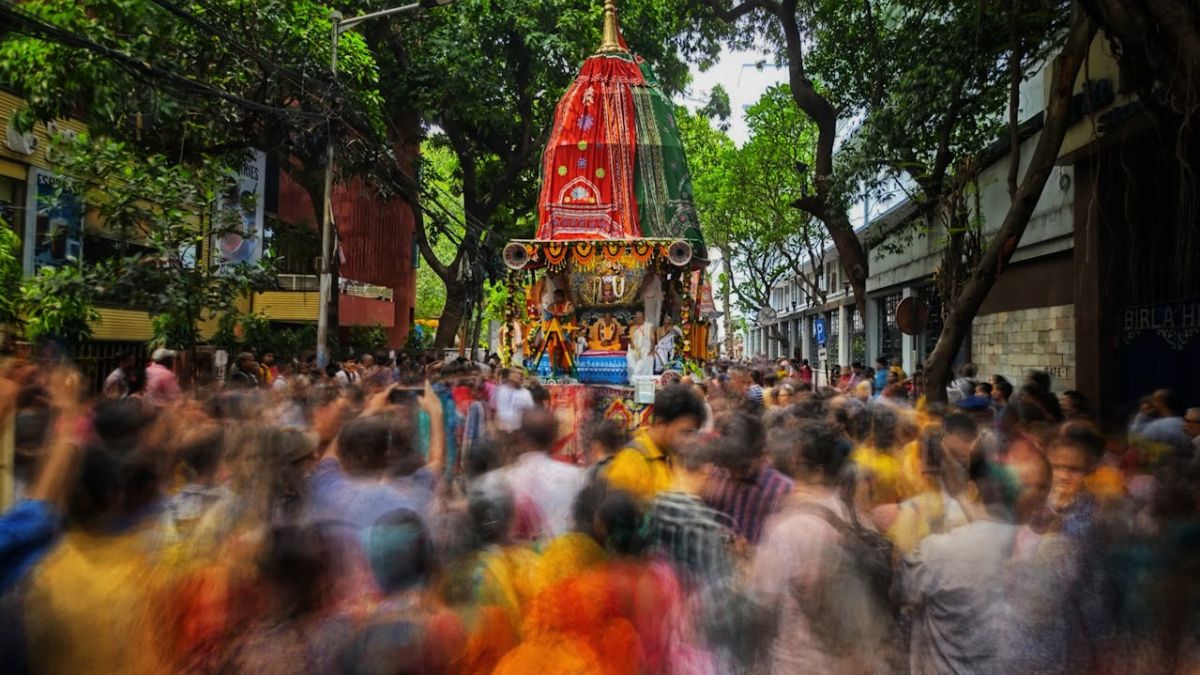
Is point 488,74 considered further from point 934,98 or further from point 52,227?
point 934,98

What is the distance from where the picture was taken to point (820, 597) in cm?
291

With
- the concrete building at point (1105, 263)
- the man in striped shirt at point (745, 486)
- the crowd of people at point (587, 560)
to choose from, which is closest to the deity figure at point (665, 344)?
the concrete building at point (1105, 263)

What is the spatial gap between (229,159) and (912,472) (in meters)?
14.3

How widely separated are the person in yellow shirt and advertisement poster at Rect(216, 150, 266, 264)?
37.6 feet

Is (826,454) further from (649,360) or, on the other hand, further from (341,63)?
(341,63)

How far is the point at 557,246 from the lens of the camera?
14.5m

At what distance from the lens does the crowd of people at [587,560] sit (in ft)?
9.18

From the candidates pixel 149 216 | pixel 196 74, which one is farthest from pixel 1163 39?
pixel 196 74

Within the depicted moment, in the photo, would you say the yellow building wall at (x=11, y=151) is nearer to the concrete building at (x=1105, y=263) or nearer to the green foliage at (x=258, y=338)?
the green foliage at (x=258, y=338)

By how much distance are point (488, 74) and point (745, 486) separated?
692 inches

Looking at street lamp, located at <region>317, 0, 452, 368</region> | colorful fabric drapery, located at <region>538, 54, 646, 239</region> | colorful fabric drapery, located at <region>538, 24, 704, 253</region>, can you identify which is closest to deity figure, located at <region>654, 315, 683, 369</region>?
colorful fabric drapery, located at <region>538, 24, 704, 253</region>

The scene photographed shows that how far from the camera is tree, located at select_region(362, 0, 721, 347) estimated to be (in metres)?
19.5

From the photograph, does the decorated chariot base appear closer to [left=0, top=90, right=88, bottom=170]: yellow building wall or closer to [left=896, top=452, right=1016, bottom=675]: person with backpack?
[left=0, top=90, right=88, bottom=170]: yellow building wall

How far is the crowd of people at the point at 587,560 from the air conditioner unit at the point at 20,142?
469 inches
